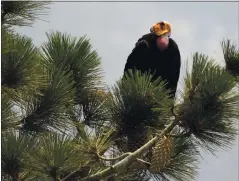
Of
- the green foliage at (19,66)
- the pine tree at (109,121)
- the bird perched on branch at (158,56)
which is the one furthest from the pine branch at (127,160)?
the bird perched on branch at (158,56)

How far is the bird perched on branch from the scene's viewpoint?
4.61 m

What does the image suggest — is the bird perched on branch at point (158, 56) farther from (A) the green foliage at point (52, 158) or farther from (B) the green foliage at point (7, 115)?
(A) the green foliage at point (52, 158)

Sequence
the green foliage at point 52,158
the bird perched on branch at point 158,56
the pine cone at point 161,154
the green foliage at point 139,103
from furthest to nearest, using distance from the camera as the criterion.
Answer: the bird perched on branch at point 158,56
the green foliage at point 139,103
the pine cone at point 161,154
the green foliage at point 52,158

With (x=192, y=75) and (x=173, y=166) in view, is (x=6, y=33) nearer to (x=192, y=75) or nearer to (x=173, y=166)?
(x=192, y=75)

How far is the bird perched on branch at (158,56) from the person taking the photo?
461 centimetres

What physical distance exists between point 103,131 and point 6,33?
0.71 meters

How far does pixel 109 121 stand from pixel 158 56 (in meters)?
1.15

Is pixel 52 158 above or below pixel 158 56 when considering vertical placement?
below

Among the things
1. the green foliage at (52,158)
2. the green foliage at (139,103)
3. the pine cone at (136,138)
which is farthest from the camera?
the pine cone at (136,138)

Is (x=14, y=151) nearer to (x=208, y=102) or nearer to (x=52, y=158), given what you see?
(x=52, y=158)

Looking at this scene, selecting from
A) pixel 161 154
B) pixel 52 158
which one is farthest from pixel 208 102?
pixel 52 158

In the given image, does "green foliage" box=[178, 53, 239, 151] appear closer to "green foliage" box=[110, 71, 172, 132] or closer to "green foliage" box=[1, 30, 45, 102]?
"green foliage" box=[110, 71, 172, 132]

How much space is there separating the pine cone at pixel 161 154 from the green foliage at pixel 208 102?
108 millimetres

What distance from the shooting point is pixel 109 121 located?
3.62 meters
